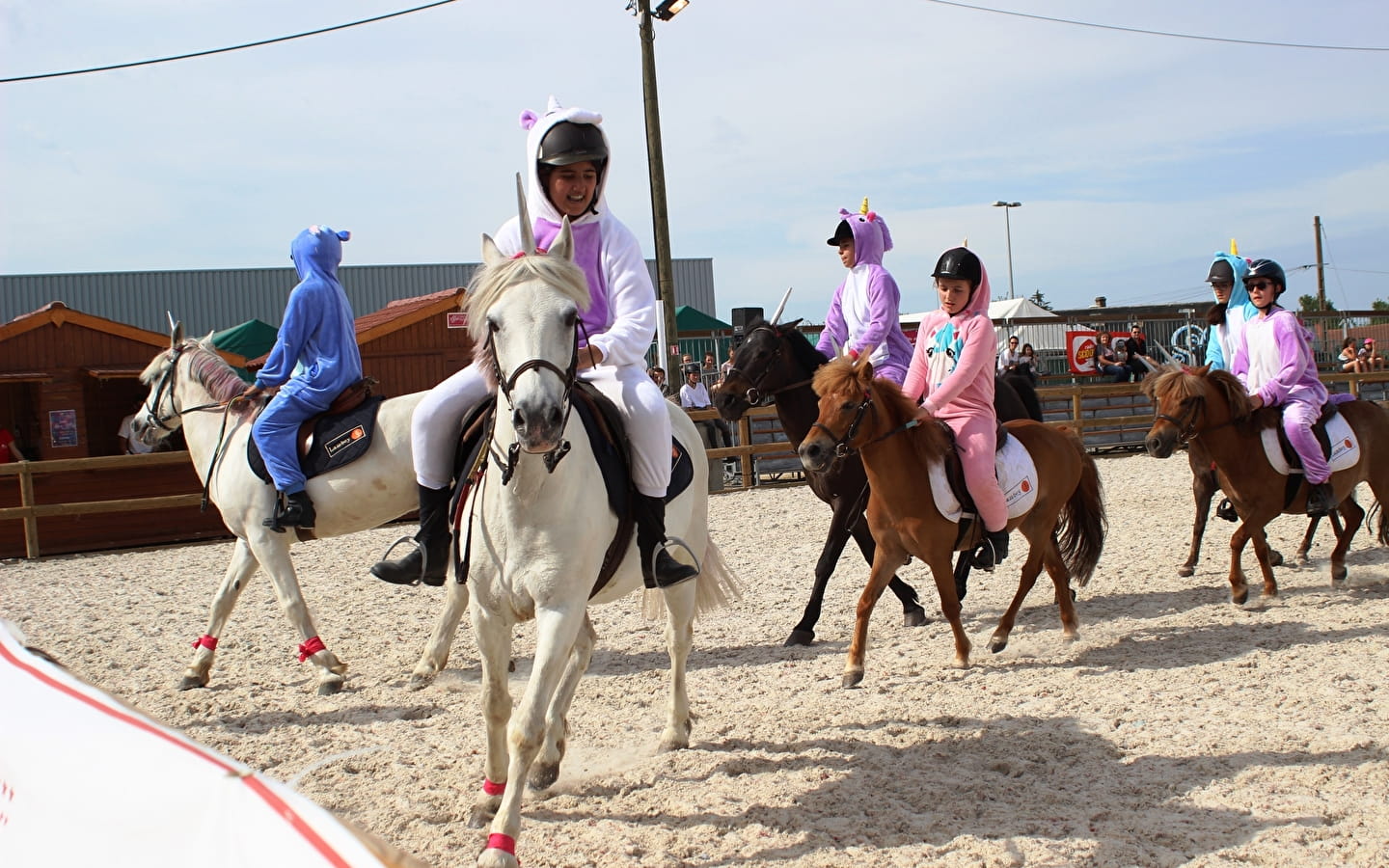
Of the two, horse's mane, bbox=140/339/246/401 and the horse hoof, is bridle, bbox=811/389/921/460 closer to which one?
the horse hoof

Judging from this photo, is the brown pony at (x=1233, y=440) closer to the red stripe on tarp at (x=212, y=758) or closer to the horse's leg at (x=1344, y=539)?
the horse's leg at (x=1344, y=539)

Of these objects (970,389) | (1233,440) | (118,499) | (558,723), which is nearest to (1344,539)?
(1233,440)

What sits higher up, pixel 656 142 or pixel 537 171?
pixel 656 142

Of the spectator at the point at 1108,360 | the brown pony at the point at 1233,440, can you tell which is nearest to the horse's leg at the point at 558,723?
the brown pony at the point at 1233,440

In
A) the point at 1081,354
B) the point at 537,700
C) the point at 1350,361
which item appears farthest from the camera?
the point at 1350,361

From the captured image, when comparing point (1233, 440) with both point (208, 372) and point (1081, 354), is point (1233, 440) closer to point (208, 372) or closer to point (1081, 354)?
point (208, 372)

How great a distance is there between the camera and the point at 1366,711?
4.49 metres

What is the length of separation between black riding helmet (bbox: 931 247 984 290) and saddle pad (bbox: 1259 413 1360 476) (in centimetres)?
278

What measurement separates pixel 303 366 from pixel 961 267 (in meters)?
3.88

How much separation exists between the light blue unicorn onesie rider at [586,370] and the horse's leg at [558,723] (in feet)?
1.81

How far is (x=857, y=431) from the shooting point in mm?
5547

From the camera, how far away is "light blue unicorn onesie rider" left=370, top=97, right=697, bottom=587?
3818 millimetres

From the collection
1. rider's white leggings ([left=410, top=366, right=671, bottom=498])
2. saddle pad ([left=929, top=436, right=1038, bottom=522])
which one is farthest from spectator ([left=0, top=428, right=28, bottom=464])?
saddle pad ([left=929, top=436, right=1038, bottom=522])

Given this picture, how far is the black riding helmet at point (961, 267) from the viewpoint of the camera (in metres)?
5.83
